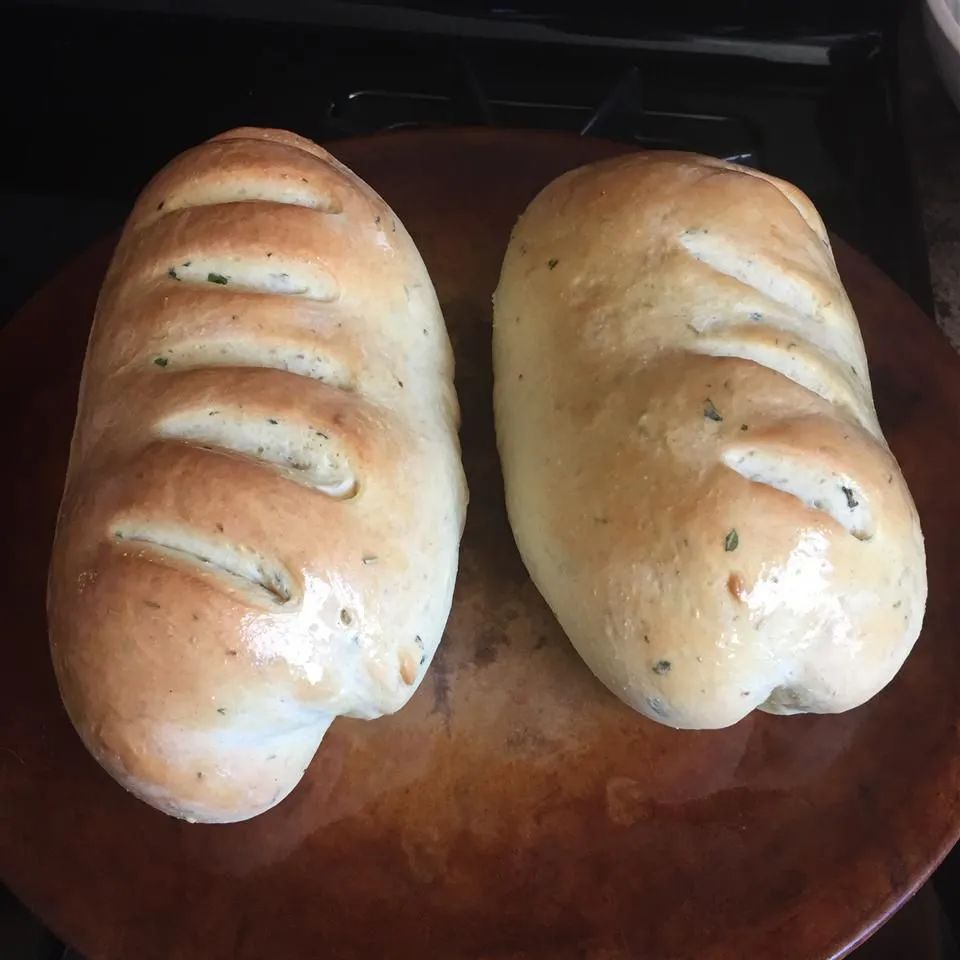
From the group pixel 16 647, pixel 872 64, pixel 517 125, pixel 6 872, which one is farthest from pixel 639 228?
pixel 6 872

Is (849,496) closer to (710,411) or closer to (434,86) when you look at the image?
(710,411)

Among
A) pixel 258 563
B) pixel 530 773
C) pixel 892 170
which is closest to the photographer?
pixel 258 563

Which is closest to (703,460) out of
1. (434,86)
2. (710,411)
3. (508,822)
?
(710,411)

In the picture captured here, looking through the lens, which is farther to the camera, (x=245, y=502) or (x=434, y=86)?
(x=434, y=86)

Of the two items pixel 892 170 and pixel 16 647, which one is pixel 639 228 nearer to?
pixel 892 170

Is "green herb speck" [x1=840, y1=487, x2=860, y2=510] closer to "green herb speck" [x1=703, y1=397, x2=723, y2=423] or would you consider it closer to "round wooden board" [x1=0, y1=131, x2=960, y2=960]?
"green herb speck" [x1=703, y1=397, x2=723, y2=423]

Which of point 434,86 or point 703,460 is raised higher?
point 434,86
